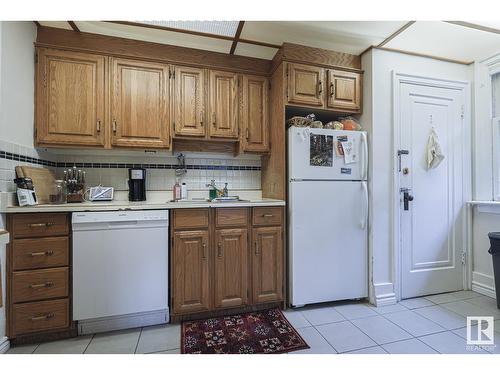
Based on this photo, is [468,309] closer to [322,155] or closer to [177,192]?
[322,155]

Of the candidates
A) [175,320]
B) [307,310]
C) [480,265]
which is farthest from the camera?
[480,265]

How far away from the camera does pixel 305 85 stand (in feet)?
7.34

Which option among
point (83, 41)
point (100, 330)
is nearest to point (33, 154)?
point (83, 41)

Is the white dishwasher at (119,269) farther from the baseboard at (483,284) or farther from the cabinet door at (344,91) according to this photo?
the baseboard at (483,284)

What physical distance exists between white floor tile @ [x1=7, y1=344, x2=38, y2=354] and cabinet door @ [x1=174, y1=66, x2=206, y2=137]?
1.83 metres

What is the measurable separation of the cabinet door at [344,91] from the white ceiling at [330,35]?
9.9 inches

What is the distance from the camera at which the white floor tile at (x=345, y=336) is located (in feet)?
5.32

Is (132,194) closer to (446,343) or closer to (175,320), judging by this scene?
(175,320)

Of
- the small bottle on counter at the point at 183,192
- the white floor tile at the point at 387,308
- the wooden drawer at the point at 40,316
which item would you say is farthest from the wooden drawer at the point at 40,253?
the white floor tile at the point at 387,308

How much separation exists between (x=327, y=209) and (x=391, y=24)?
158 centimetres

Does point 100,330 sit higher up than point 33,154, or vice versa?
point 33,154

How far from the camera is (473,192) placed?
2561 millimetres

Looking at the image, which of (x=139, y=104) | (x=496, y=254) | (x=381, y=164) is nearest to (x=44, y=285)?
(x=139, y=104)
